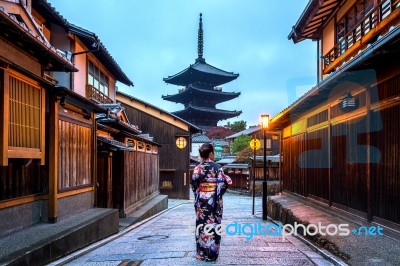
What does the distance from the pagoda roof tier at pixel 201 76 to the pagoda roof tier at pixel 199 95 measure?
174 cm

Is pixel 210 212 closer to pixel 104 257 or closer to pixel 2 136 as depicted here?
pixel 104 257

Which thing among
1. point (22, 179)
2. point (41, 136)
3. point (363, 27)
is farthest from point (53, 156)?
point (363, 27)

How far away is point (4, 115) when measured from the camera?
6.48m

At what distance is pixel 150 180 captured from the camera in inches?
870

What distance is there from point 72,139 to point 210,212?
182 inches

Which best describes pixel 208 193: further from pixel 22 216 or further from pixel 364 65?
pixel 364 65

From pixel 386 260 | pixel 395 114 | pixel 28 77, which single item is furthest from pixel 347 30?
pixel 28 77

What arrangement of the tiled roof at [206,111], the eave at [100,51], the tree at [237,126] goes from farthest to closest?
the tree at [237,126]
the tiled roof at [206,111]
the eave at [100,51]

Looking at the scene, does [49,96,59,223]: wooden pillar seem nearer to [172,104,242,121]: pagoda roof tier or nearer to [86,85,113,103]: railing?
[86,85,113,103]: railing

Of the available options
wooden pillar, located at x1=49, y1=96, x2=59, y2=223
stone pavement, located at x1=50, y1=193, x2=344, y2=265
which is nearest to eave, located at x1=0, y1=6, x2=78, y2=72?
wooden pillar, located at x1=49, y1=96, x2=59, y2=223

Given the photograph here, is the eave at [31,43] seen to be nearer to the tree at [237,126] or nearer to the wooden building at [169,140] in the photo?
the wooden building at [169,140]

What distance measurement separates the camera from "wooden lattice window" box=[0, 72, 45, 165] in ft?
21.6

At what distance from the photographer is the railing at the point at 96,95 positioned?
61.9ft

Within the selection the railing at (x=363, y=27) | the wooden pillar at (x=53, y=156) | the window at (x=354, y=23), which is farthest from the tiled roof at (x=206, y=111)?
the wooden pillar at (x=53, y=156)
